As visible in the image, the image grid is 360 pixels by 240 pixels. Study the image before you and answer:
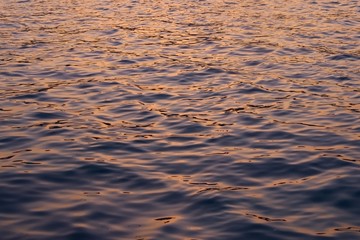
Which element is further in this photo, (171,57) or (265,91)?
(171,57)

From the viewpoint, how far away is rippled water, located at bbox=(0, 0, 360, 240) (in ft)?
31.5

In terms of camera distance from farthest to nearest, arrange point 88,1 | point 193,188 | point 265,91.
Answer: point 88,1
point 265,91
point 193,188

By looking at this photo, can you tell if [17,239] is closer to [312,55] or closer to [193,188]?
[193,188]

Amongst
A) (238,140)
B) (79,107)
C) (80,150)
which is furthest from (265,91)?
(80,150)

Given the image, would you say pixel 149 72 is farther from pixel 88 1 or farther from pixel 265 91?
pixel 88 1

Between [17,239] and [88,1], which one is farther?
[88,1]

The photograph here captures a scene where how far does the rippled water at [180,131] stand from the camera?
9.61m

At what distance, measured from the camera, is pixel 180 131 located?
13.5 m

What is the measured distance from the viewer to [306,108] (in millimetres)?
15000

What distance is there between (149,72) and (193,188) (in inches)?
332

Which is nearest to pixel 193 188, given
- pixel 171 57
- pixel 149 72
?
pixel 149 72

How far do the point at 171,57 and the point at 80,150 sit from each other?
28.3 feet

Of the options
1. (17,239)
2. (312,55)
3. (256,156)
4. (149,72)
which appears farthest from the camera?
(312,55)

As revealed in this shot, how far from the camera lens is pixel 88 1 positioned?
32094 mm
